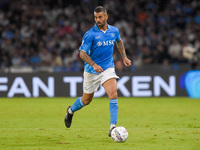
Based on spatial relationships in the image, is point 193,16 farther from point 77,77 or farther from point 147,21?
point 77,77

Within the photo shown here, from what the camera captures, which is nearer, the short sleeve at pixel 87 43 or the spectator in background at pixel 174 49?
the short sleeve at pixel 87 43

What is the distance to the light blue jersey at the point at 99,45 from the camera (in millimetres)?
7207

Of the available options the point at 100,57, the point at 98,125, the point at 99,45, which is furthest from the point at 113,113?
the point at 98,125

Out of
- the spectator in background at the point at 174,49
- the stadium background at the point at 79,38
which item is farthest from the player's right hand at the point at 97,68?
the spectator in background at the point at 174,49

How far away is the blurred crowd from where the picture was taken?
57.7 feet

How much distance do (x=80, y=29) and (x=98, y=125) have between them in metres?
10.9

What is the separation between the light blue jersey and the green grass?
1237 mm

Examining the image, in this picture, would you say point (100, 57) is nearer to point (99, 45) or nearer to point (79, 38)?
point (99, 45)

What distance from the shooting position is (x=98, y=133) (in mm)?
7691

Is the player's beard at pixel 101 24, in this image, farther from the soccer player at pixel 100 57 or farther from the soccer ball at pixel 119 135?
the soccer ball at pixel 119 135

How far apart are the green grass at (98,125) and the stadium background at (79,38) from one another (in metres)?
0.98

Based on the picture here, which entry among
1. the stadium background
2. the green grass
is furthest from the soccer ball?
the stadium background

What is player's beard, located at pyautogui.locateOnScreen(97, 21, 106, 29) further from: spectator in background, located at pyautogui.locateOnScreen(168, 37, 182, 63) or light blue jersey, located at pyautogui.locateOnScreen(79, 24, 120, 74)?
spectator in background, located at pyautogui.locateOnScreen(168, 37, 182, 63)

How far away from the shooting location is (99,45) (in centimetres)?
728
